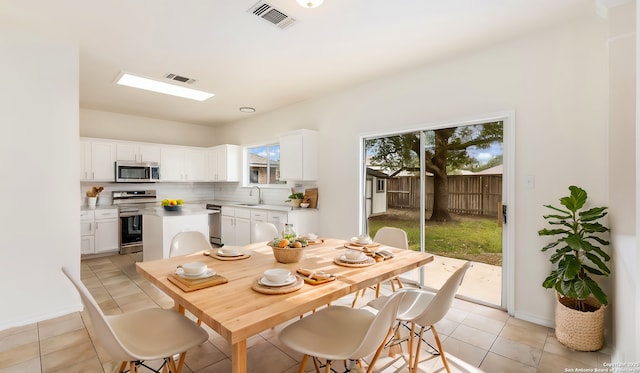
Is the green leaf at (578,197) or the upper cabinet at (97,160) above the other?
the upper cabinet at (97,160)

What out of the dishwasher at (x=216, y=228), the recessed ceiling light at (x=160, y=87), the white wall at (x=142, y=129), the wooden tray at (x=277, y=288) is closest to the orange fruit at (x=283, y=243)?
the wooden tray at (x=277, y=288)

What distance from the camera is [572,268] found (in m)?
2.31

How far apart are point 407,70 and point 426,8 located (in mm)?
1308

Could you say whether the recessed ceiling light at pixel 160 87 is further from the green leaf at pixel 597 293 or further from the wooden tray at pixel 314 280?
the green leaf at pixel 597 293

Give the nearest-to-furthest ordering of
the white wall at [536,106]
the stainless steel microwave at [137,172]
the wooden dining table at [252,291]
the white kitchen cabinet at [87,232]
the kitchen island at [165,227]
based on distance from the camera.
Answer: the wooden dining table at [252,291]
the white wall at [536,106]
the kitchen island at [165,227]
the white kitchen cabinet at [87,232]
the stainless steel microwave at [137,172]

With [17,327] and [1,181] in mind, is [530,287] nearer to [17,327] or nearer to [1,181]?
[17,327]

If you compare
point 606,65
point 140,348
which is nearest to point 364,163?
point 606,65

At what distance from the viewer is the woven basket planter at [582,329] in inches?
90.0

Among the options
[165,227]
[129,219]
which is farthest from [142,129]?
[165,227]

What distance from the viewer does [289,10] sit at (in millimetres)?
2445

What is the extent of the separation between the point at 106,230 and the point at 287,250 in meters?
4.72

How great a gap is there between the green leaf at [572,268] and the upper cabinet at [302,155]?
3.28 meters

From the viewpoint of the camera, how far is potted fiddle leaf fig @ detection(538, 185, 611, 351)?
228 centimetres

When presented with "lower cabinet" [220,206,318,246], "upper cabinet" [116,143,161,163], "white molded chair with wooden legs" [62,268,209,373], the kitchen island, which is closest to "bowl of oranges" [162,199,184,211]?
the kitchen island
